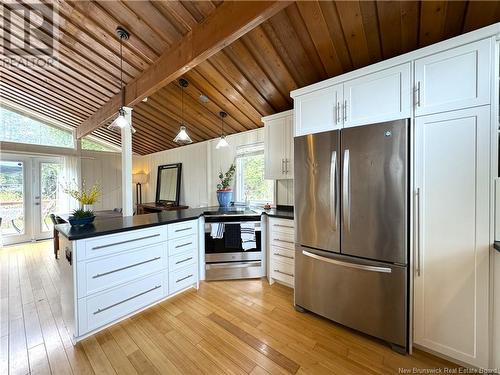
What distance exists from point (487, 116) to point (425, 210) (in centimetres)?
71

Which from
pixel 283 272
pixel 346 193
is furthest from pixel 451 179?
pixel 283 272

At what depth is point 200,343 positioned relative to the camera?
178cm

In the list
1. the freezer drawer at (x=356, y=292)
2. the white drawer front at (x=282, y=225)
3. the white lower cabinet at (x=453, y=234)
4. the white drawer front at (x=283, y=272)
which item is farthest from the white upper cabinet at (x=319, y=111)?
the white drawer front at (x=283, y=272)

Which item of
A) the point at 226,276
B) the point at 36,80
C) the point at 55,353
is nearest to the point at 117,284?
the point at 55,353

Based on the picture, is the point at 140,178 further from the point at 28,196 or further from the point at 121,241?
the point at 121,241

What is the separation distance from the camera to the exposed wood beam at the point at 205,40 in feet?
5.11

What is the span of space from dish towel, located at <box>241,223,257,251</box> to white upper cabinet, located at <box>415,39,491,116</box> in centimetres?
208

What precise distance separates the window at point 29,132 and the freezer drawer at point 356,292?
261 inches

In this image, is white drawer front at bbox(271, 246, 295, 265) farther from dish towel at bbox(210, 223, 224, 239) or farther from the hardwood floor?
dish towel at bbox(210, 223, 224, 239)

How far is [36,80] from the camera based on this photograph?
3758 millimetres

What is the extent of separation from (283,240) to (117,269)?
1.81 meters

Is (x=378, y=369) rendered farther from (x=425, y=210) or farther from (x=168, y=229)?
(x=168, y=229)

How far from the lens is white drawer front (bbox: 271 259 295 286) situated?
8.70 feet

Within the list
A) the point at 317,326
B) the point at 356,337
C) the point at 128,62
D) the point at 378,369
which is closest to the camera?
the point at 378,369
